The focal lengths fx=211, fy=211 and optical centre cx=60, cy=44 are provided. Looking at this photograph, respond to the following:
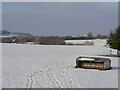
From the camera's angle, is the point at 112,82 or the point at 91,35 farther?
the point at 91,35

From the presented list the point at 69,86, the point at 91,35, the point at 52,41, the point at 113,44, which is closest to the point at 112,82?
the point at 69,86

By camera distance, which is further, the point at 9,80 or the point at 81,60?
the point at 81,60

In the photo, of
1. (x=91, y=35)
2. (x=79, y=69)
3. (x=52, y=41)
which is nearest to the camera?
(x=79, y=69)

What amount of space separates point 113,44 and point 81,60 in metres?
17.8

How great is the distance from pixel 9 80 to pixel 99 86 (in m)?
6.23

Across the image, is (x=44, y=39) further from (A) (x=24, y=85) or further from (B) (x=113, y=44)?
(A) (x=24, y=85)

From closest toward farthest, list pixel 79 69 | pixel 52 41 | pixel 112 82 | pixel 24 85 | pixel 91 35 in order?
pixel 24 85
pixel 112 82
pixel 79 69
pixel 52 41
pixel 91 35

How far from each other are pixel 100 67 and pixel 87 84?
6.95m

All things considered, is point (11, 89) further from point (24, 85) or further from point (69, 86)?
point (69, 86)

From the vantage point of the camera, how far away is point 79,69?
2008 centimetres

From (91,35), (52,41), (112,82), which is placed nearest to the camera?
(112,82)

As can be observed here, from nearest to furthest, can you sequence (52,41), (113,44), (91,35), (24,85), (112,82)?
(24,85) → (112,82) → (113,44) → (52,41) → (91,35)

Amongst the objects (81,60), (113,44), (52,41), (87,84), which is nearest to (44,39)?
(52,41)

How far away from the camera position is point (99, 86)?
43.7 ft
